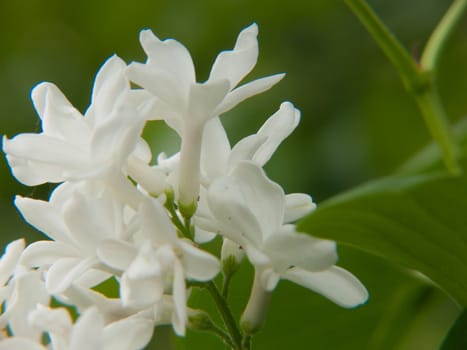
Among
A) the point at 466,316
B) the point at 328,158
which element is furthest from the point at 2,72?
the point at 466,316

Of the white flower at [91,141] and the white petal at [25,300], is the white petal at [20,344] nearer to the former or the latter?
the white petal at [25,300]

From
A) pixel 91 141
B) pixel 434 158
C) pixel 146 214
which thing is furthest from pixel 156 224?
pixel 434 158

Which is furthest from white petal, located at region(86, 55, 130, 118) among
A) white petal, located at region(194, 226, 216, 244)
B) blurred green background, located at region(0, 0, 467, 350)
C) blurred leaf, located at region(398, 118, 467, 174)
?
blurred green background, located at region(0, 0, 467, 350)

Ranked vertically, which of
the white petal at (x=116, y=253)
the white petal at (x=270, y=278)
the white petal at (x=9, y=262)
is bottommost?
the white petal at (x=270, y=278)

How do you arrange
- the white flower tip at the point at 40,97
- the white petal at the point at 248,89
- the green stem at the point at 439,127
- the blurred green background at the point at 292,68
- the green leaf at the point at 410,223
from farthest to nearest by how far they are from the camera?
the blurred green background at the point at 292,68
the green stem at the point at 439,127
the white flower tip at the point at 40,97
the white petal at the point at 248,89
the green leaf at the point at 410,223

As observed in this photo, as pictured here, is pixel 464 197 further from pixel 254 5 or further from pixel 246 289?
pixel 254 5

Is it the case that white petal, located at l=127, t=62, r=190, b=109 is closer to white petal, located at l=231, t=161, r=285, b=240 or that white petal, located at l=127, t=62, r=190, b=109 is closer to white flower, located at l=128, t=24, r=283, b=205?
white flower, located at l=128, t=24, r=283, b=205

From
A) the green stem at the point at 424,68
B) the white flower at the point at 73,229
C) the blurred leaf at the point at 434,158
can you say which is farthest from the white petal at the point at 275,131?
the blurred leaf at the point at 434,158

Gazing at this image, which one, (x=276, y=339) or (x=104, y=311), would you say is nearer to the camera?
(x=104, y=311)
